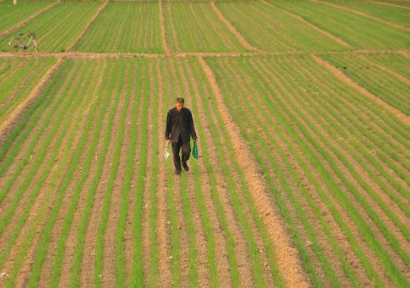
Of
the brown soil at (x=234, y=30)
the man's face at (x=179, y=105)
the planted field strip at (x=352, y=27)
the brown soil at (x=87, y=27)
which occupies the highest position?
the man's face at (x=179, y=105)

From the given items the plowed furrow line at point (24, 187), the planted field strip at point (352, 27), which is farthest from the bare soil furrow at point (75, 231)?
the planted field strip at point (352, 27)

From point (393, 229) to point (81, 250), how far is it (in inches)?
269

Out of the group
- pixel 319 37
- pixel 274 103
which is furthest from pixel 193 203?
pixel 319 37

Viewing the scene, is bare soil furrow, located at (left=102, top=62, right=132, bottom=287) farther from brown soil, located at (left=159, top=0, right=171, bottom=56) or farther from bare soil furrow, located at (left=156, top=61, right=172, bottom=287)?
brown soil, located at (left=159, top=0, right=171, bottom=56)

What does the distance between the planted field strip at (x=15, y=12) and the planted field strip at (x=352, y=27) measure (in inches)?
1020

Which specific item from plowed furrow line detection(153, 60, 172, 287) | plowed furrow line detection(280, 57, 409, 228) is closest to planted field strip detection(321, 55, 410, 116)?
plowed furrow line detection(280, 57, 409, 228)

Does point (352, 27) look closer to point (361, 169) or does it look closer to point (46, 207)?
point (361, 169)

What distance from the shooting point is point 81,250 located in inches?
361

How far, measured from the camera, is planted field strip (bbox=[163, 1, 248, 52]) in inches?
1208

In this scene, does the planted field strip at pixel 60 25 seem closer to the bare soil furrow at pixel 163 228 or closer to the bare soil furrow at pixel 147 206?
the bare soil furrow at pixel 147 206

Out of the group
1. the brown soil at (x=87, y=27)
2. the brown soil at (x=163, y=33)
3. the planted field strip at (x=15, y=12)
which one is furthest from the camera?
the planted field strip at (x=15, y=12)

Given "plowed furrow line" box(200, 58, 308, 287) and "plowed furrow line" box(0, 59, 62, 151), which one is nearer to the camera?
"plowed furrow line" box(200, 58, 308, 287)

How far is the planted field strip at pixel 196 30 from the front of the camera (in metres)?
30.7

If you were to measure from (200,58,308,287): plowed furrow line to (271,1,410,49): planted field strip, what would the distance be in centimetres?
2047
